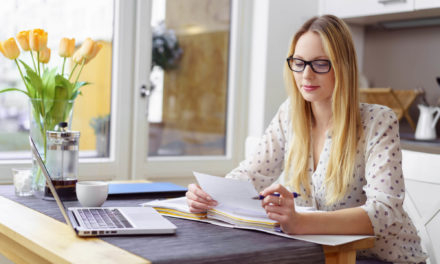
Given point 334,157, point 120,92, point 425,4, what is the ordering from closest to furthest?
point 334,157 → point 425,4 → point 120,92

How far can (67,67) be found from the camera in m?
2.89

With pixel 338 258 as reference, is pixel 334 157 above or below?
above

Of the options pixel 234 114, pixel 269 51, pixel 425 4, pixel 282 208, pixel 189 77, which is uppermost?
pixel 425 4

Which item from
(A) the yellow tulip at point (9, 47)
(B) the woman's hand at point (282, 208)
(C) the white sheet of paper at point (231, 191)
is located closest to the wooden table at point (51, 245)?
(B) the woman's hand at point (282, 208)

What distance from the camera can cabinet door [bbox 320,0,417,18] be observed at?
2922 mm

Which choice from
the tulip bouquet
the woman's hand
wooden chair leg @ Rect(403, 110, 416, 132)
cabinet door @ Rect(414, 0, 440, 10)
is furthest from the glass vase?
wooden chair leg @ Rect(403, 110, 416, 132)

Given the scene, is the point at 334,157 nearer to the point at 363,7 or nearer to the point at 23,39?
the point at 23,39

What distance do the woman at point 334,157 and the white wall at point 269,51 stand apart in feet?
4.51

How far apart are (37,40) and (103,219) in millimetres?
686

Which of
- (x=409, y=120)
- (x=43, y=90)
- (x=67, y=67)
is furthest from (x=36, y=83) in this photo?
(x=409, y=120)

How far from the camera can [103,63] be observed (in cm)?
300

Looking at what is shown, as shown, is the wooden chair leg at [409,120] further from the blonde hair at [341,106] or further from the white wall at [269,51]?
the blonde hair at [341,106]

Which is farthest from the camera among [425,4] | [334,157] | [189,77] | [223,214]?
[189,77]

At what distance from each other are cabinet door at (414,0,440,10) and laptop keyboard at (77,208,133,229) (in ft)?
6.63
